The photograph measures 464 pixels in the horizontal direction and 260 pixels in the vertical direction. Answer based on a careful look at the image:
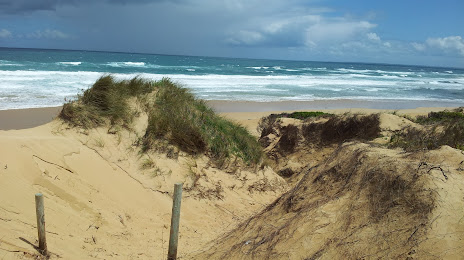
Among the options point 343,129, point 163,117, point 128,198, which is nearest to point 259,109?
point 343,129

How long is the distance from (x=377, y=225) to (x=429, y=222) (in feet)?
1.91

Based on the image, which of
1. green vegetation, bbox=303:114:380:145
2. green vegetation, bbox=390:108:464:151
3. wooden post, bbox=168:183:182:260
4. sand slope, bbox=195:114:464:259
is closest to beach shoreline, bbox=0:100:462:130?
green vegetation, bbox=303:114:380:145

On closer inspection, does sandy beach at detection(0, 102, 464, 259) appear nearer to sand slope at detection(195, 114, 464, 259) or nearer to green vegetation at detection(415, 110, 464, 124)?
sand slope at detection(195, 114, 464, 259)

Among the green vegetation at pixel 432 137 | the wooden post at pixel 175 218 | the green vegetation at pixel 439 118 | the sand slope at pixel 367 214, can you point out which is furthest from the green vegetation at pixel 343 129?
the wooden post at pixel 175 218

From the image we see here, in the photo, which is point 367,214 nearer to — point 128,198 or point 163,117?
point 128,198

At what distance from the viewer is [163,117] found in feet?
33.9

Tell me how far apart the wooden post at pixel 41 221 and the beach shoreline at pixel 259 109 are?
966 cm

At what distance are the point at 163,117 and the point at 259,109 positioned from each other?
48.1 feet

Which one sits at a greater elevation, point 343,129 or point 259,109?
point 343,129

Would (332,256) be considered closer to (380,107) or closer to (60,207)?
(60,207)

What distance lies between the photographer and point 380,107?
27781 mm

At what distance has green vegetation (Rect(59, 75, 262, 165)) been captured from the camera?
381 inches

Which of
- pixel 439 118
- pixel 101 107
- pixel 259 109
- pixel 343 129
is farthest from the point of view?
pixel 259 109

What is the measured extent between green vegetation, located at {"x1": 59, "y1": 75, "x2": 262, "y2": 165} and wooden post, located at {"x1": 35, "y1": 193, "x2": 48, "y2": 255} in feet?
14.5
